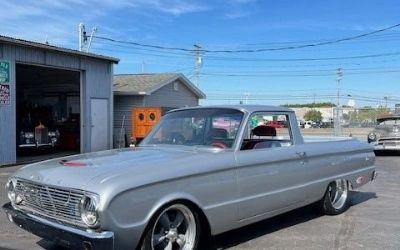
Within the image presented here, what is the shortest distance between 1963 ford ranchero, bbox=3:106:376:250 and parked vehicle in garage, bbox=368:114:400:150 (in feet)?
40.9

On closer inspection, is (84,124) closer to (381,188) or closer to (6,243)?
(381,188)

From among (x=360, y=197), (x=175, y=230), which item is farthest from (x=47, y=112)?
(x=175, y=230)

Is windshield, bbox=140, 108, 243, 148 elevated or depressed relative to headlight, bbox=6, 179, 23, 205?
elevated

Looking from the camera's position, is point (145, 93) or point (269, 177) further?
point (145, 93)

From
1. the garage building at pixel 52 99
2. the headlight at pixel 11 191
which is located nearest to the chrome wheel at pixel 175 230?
the headlight at pixel 11 191

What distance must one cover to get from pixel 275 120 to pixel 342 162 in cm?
159

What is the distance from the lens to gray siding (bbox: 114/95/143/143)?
26.1 m

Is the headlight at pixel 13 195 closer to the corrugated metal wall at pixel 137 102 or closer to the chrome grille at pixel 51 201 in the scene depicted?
the chrome grille at pixel 51 201

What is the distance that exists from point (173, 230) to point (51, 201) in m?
1.22

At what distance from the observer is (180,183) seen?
4.98m

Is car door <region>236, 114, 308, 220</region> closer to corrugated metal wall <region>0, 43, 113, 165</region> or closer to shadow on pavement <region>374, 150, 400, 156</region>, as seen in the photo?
corrugated metal wall <region>0, 43, 113, 165</region>

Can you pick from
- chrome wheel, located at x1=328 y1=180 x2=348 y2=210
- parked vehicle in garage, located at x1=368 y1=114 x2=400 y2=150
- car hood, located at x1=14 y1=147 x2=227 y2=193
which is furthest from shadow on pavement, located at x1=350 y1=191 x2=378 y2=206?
parked vehicle in garage, located at x1=368 y1=114 x2=400 y2=150

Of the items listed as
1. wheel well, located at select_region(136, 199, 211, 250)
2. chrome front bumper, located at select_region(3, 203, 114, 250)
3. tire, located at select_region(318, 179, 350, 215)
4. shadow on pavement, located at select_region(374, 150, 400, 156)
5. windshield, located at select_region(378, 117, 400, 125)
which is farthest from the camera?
shadow on pavement, located at select_region(374, 150, 400, 156)

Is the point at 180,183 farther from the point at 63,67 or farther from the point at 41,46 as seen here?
the point at 63,67
